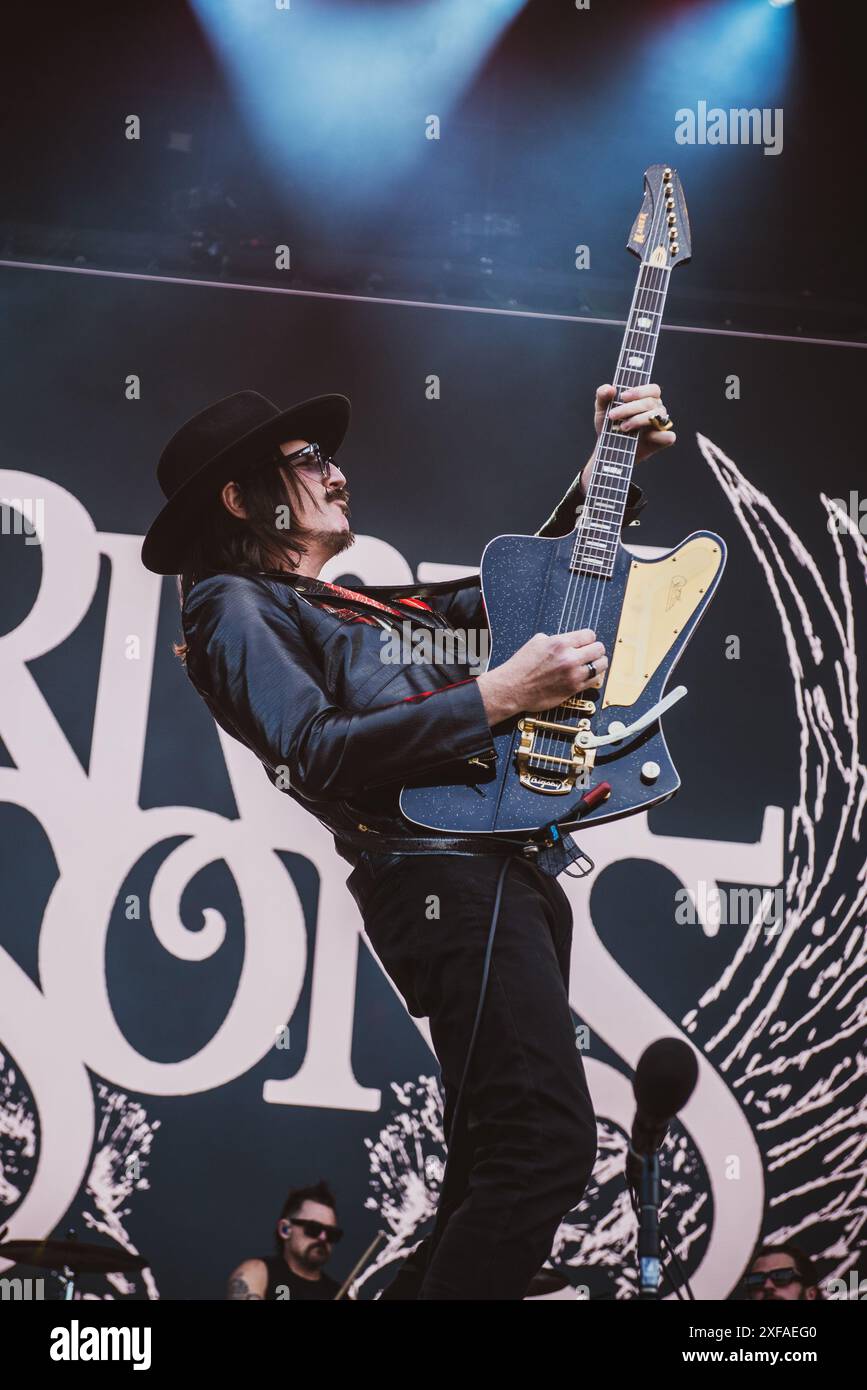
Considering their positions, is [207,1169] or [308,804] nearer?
[308,804]

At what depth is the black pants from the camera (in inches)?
77.6

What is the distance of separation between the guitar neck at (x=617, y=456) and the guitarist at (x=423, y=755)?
54 mm

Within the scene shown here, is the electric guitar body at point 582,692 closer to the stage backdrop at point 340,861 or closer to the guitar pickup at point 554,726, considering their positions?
the guitar pickup at point 554,726

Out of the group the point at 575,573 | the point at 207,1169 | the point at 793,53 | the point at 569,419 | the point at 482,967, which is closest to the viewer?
the point at 482,967

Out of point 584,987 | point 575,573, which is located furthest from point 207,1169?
point 575,573

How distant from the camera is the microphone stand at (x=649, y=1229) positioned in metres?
2.50

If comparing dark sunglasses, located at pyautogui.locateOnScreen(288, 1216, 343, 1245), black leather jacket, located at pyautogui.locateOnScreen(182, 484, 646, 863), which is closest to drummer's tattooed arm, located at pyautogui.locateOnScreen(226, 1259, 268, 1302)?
dark sunglasses, located at pyautogui.locateOnScreen(288, 1216, 343, 1245)

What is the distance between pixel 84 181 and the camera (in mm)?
3936

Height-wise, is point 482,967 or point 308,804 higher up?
point 308,804

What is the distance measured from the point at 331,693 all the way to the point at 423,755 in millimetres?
316

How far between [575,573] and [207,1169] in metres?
2.10

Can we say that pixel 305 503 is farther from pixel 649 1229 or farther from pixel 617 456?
pixel 649 1229

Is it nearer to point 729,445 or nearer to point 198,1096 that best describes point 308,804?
point 198,1096

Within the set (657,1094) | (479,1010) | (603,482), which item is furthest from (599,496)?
(657,1094)
